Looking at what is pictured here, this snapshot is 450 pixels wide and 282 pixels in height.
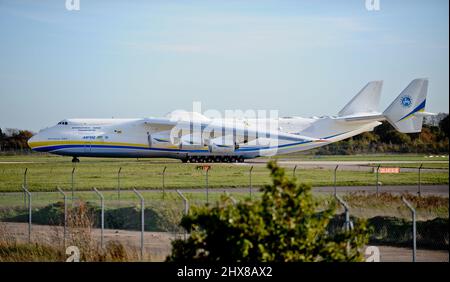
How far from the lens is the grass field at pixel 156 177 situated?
89.5 ft

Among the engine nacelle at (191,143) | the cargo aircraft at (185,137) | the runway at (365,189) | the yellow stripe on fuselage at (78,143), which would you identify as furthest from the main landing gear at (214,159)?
the runway at (365,189)

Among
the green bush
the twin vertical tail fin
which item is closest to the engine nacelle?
the twin vertical tail fin

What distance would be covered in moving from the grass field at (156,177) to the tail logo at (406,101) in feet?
32.2

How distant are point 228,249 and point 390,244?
7736 millimetres

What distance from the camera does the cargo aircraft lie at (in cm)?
4056

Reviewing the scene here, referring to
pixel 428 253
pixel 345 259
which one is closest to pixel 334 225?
pixel 428 253

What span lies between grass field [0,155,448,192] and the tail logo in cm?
980

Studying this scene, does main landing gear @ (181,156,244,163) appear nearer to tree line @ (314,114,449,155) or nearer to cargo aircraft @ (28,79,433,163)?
cargo aircraft @ (28,79,433,163)

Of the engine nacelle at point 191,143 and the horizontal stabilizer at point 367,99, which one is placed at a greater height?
the horizontal stabilizer at point 367,99

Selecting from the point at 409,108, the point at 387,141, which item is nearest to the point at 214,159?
the point at 409,108

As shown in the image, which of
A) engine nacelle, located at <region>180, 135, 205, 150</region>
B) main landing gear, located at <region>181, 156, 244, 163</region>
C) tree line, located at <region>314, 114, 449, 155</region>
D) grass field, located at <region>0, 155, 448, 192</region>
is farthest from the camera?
main landing gear, located at <region>181, 156, 244, 163</region>

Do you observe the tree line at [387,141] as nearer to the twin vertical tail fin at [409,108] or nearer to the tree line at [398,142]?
the tree line at [398,142]

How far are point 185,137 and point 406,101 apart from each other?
516 inches

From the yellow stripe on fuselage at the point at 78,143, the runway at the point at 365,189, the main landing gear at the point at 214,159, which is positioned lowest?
the runway at the point at 365,189
